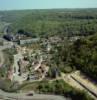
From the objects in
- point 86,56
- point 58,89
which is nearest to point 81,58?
point 86,56

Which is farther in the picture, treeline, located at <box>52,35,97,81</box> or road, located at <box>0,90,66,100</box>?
treeline, located at <box>52,35,97,81</box>

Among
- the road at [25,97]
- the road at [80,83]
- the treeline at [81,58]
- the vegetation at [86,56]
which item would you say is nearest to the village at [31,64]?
the road at [80,83]

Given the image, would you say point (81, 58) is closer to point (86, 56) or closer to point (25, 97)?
point (86, 56)

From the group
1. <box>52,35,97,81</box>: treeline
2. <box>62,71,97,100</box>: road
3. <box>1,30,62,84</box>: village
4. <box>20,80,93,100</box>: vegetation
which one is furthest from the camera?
<box>1,30,62,84</box>: village

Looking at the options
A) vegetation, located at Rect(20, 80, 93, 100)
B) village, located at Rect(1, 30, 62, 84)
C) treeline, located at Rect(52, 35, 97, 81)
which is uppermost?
treeline, located at Rect(52, 35, 97, 81)

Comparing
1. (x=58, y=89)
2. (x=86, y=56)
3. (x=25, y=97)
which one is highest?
(x=86, y=56)

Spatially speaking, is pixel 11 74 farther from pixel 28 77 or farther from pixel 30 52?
pixel 30 52

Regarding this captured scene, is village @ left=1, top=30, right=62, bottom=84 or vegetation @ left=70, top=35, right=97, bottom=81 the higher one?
vegetation @ left=70, top=35, right=97, bottom=81

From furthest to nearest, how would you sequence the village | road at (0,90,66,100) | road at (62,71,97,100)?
the village < road at (62,71,97,100) < road at (0,90,66,100)

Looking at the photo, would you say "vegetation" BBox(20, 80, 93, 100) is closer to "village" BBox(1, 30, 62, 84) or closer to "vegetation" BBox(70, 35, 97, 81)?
"village" BBox(1, 30, 62, 84)

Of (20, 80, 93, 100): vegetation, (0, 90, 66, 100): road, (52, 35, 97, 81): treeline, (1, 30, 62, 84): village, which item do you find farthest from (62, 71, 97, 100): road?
(0, 90, 66, 100): road

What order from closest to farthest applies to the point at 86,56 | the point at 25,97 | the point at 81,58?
the point at 25,97 < the point at 86,56 < the point at 81,58

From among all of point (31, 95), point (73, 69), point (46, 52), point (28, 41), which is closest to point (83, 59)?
point (73, 69)
